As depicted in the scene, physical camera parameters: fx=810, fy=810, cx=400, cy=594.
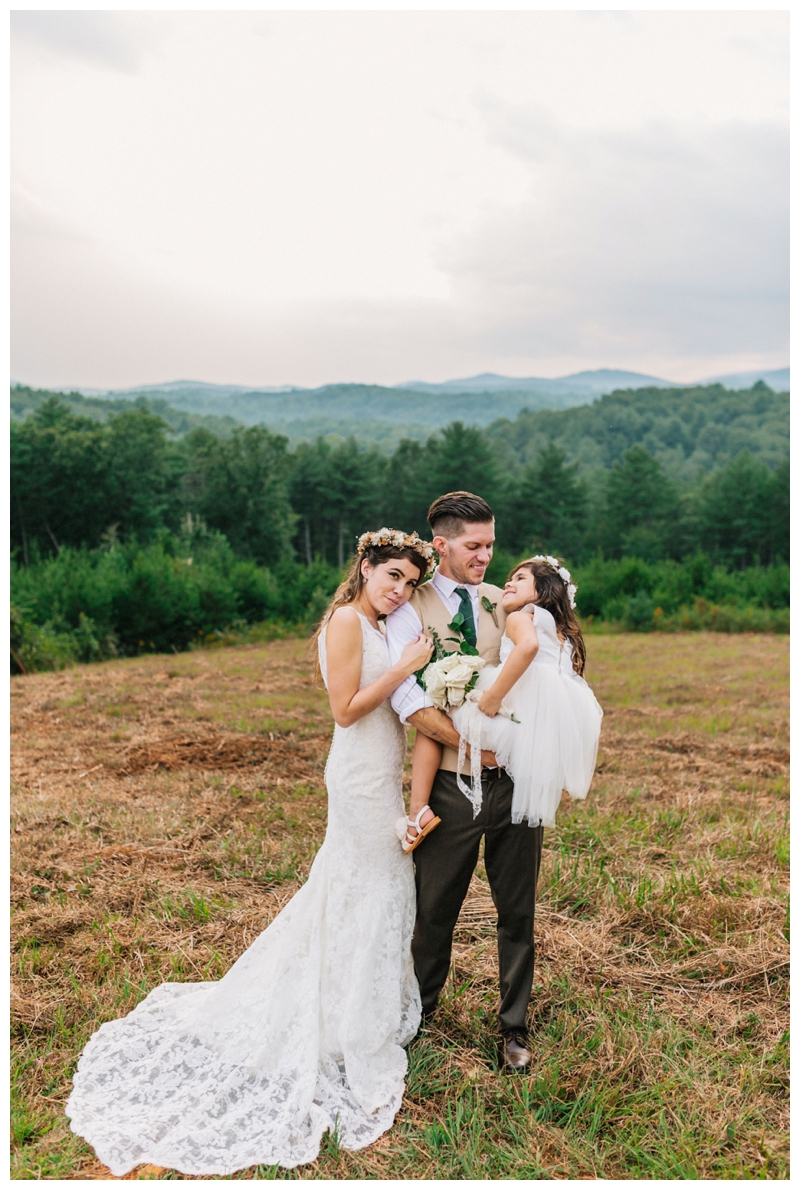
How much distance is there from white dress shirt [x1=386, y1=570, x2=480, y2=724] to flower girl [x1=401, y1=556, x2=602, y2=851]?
0.13 m

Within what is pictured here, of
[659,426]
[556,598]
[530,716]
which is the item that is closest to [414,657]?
[530,716]

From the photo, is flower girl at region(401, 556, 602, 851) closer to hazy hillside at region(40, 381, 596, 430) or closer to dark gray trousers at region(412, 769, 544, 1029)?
dark gray trousers at region(412, 769, 544, 1029)

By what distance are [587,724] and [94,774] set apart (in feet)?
17.9

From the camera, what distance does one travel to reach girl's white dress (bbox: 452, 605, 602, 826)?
3.08 m

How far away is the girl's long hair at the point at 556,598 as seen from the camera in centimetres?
322

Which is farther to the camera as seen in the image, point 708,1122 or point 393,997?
point 393,997

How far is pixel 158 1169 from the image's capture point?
2.79 metres

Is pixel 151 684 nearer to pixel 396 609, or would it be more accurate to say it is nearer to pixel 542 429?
pixel 396 609

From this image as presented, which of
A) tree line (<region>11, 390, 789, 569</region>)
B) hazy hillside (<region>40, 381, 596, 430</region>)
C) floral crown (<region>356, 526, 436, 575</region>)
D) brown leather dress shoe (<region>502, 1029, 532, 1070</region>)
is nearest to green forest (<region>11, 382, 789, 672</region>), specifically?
tree line (<region>11, 390, 789, 569</region>)

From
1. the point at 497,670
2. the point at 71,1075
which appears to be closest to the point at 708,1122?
the point at 497,670

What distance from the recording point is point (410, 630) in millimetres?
3191

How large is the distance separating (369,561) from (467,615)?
45cm

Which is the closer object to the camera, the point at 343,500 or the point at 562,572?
the point at 562,572

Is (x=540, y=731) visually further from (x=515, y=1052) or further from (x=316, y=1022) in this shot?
(x=316, y=1022)
